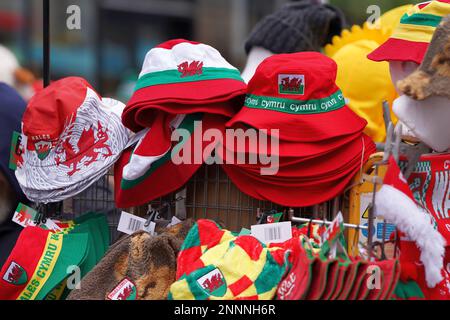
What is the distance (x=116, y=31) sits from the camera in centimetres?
1040

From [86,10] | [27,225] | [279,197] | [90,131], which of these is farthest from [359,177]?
[86,10]

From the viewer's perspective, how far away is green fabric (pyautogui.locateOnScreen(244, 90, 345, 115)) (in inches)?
70.9

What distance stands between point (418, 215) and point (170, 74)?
0.77m

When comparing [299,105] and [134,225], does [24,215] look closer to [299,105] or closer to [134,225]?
[134,225]

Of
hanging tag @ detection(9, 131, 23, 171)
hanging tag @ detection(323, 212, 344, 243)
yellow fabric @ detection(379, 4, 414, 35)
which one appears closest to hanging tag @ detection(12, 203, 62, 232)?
hanging tag @ detection(9, 131, 23, 171)

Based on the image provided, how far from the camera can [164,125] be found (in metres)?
1.92

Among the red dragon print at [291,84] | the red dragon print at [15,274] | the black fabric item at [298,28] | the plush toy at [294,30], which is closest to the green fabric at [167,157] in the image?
the red dragon print at [291,84]

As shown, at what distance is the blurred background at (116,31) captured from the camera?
30.0ft

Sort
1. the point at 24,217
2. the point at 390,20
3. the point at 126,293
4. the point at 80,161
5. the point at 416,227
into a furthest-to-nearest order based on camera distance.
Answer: the point at 390,20 < the point at 24,217 < the point at 80,161 < the point at 126,293 < the point at 416,227

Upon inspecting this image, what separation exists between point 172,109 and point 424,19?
25.3 inches

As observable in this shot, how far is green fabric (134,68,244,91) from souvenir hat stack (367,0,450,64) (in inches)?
15.4

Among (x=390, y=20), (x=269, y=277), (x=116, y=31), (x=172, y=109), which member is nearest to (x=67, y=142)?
(x=172, y=109)

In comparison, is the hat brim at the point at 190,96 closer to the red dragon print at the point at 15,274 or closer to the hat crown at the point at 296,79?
the hat crown at the point at 296,79

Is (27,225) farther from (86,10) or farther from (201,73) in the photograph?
(86,10)
